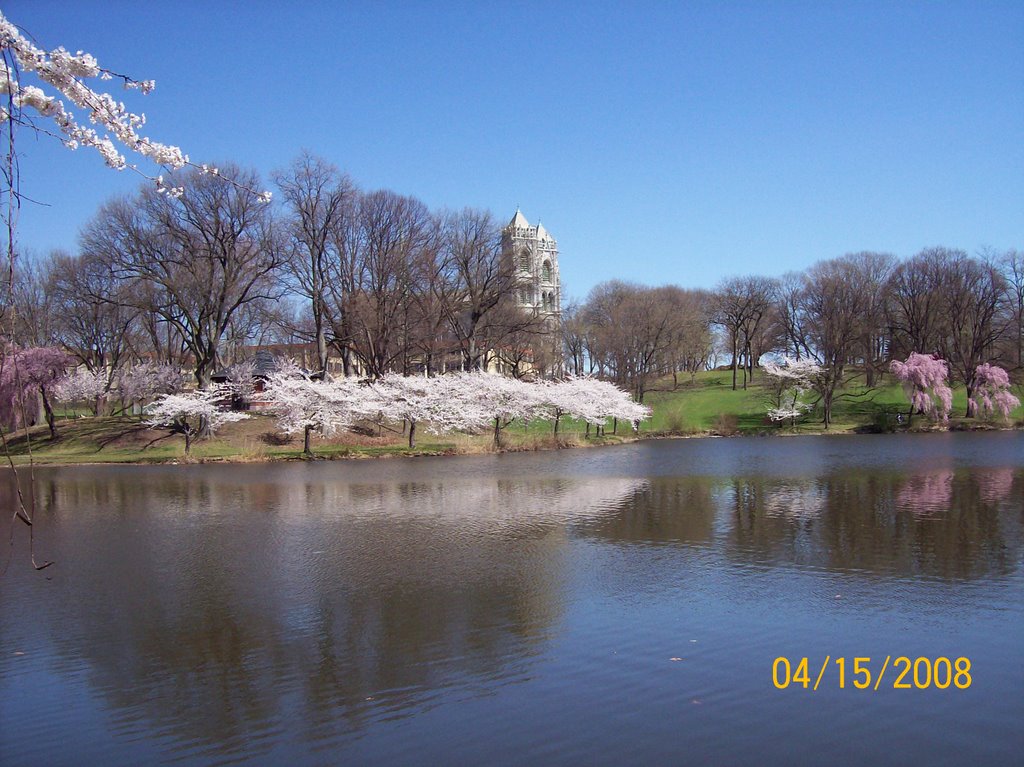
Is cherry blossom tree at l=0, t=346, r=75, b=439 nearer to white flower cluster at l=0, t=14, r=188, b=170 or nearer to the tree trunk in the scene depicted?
the tree trunk

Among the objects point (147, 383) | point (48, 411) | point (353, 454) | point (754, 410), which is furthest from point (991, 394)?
point (48, 411)

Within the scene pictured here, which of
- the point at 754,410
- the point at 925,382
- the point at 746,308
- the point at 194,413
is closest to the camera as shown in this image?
the point at 194,413

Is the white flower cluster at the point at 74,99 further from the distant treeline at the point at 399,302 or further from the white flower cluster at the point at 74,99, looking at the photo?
the distant treeline at the point at 399,302

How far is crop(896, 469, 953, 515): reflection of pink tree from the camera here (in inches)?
701

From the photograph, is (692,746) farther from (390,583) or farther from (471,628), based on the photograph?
(390,583)

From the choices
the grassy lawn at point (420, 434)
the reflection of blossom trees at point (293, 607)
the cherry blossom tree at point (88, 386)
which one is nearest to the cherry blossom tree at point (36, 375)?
the grassy lawn at point (420, 434)

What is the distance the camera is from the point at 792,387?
59.2 metres

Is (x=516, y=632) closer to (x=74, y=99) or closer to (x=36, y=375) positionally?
(x=74, y=99)

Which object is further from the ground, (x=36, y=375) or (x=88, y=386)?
Result: (x=36, y=375)

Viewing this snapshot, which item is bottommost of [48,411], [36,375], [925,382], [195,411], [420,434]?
[420,434]

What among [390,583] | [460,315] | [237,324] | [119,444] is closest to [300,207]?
[460,315]

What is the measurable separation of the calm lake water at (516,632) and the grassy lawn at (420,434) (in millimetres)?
17995

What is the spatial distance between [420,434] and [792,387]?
30131 mm

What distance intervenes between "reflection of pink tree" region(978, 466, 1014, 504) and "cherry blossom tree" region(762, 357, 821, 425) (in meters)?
31.2
